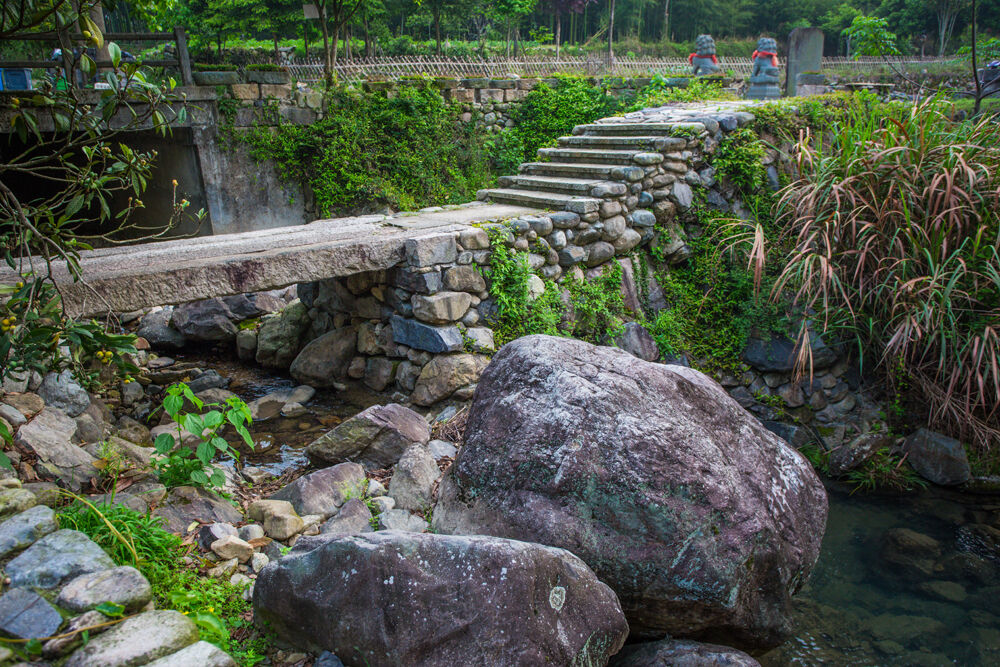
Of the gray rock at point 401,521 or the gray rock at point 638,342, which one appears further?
the gray rock at point 638,342

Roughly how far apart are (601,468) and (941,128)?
5080 millimetres

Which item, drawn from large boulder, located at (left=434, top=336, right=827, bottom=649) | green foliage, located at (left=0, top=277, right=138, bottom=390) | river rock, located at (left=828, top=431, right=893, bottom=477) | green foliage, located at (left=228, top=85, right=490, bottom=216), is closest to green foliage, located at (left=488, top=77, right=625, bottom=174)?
green foliage, located at (left=228, top=85, right=490, bottom=216)

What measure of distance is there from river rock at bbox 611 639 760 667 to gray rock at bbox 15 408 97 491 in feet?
8.70

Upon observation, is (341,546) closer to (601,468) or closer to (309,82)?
(601,468)

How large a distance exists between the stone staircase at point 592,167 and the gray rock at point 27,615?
4.72m

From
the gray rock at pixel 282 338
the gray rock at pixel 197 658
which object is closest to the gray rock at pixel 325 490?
the gray rock at pixel 197 658

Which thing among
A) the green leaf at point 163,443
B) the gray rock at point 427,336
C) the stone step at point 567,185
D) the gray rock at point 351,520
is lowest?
the gray rock at point 351,520

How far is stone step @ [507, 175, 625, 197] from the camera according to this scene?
6109mm

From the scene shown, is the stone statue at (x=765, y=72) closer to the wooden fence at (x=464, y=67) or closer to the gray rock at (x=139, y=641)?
the wooden fence at (x=464, y=67)

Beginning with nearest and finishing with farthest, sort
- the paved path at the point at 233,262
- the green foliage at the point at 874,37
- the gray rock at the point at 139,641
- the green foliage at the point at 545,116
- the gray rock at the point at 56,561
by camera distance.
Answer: the gray rock at the point at 139,641
the gray rock at the point at 56,561
the paved path at the point at 233,262
the green foliage at the point at 874,37
the green foliage at the point at 545,116

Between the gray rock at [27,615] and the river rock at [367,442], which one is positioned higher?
the gray rock at [27,615]

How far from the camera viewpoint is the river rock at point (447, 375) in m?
5.06

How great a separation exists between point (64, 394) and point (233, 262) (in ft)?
4.16

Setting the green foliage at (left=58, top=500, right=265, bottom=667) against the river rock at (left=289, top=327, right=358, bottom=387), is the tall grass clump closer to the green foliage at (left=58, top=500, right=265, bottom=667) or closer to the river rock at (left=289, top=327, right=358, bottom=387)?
the river rock at (left=289, top=327, right=358, bottom=387)
